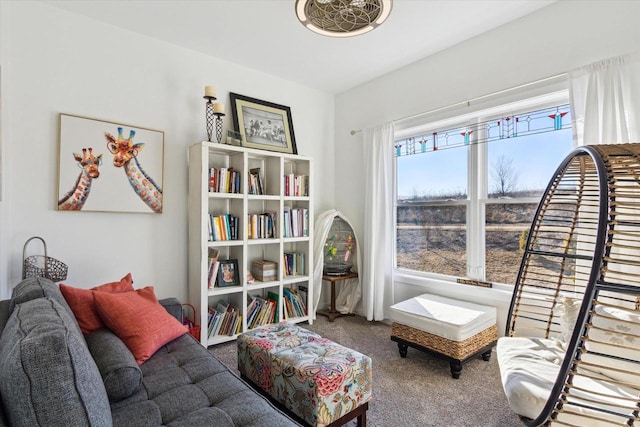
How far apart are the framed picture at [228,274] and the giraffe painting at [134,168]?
723mm

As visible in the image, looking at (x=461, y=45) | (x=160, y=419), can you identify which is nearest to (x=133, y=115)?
(x=160, y=419)

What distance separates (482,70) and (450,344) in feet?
7.20

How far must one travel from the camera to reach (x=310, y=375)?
1534 mm

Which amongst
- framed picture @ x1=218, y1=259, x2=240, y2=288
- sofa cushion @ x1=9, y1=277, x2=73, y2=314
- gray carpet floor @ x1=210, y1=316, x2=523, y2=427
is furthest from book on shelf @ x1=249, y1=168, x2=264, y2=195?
sofa cushion @ x1=9, y1=277, x2=73, y2=314

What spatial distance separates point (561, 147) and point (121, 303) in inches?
122

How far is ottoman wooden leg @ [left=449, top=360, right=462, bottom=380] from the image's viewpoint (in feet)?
7.37

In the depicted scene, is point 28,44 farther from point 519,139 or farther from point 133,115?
point 519,139

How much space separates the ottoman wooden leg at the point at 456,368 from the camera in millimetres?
2246

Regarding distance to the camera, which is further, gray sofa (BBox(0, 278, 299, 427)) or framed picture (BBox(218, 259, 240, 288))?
framed picture (BBox(218, 259, 240, 288))

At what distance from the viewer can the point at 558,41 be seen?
2.30m

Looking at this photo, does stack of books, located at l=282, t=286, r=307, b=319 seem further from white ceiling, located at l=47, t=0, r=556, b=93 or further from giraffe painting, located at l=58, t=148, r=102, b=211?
white ceiling, located at l=47, t=0, r=556, b=93

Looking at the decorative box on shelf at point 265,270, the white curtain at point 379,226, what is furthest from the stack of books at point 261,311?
the white curtain at point 379,226

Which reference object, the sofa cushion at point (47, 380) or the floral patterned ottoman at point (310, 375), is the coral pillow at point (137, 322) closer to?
the floral patterned ottoman at point (310, 375)

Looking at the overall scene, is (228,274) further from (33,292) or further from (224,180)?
(33,292)
